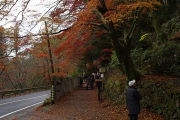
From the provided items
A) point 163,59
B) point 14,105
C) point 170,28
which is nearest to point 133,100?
point 163,59

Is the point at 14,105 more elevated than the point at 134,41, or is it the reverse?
the point at 134,41

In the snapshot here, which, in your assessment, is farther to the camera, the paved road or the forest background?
the paved road

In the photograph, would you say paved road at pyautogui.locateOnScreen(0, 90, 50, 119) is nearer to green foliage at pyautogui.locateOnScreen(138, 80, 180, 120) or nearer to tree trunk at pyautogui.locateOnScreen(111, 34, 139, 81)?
tree trunk at pyautogui.locateOnScreen(111, 34, 139, 81)

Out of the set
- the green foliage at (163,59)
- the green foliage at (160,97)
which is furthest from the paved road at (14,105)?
the green foliage at (163,59)

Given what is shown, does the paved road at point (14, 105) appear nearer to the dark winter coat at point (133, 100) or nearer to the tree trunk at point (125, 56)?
the tree trunk at point (125, 56)

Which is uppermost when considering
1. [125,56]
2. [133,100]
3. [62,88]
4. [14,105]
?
[125,56]

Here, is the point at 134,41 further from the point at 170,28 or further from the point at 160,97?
the point at 160,97

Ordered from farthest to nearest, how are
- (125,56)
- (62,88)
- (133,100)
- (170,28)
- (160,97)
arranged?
1. (62,88)
2. (170,28)
3. (125,56)
4. (160,97)
5. (133,100)

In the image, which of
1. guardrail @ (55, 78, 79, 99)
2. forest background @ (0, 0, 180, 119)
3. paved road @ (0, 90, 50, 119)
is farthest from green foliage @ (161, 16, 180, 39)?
Result: paved road @ (0, 90, 50, 119)

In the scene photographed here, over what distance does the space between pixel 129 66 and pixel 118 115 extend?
8.12 ft

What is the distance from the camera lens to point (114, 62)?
14.1 m

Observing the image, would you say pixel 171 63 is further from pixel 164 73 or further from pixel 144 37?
pixel 144 37

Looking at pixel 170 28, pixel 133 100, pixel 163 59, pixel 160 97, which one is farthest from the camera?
pixel 170 28

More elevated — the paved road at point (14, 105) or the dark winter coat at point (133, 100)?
the dark winter coat at point (133, 100)
